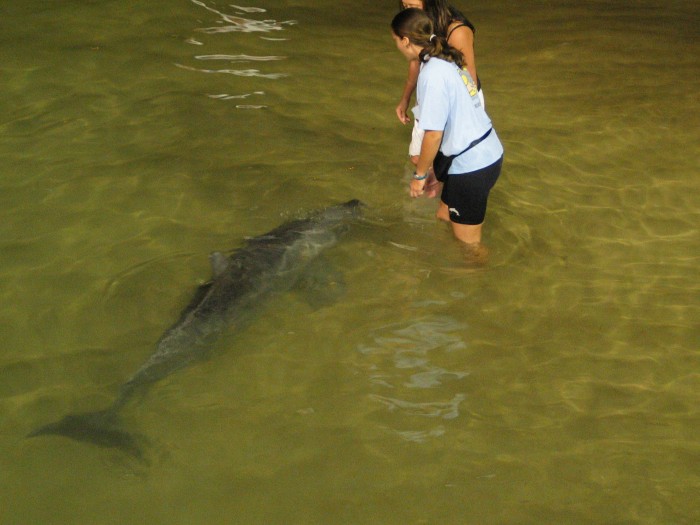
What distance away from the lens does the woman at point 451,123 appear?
5.38 meters

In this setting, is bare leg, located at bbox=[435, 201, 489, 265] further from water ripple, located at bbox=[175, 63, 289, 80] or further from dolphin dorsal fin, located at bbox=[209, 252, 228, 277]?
water ripple, located at bbox=[175, 63, 289, 80]

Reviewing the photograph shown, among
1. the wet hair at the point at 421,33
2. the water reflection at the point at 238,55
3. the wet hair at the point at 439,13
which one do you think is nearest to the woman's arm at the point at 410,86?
the wet hair at the point at 439,13

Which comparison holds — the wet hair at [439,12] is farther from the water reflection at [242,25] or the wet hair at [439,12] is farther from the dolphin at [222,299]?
the water reflection at [242,25]

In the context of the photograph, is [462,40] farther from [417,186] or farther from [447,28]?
[417,186]

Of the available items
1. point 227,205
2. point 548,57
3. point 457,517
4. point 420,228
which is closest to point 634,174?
point 420,228

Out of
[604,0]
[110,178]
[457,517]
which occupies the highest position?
[604,0]

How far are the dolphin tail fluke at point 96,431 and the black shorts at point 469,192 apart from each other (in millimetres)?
3086

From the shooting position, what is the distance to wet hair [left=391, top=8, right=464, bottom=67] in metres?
5.35

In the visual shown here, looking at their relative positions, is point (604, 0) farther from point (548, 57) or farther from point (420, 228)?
point (420, 228)

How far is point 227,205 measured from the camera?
7.50 metres

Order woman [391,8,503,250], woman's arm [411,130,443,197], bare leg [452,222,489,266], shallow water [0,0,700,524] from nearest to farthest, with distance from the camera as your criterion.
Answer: shallow water [0,0,700,524]
woman [391,8,503,250]
woman's arm [411,130,443,197]
bare leg [452,222,489,266]

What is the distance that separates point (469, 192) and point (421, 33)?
136cm

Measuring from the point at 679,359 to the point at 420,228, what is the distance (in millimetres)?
2627

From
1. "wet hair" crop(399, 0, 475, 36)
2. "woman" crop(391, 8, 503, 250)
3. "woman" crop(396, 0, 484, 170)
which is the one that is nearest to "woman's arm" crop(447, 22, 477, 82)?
"woman" crop(396, 0, 484, 170)
